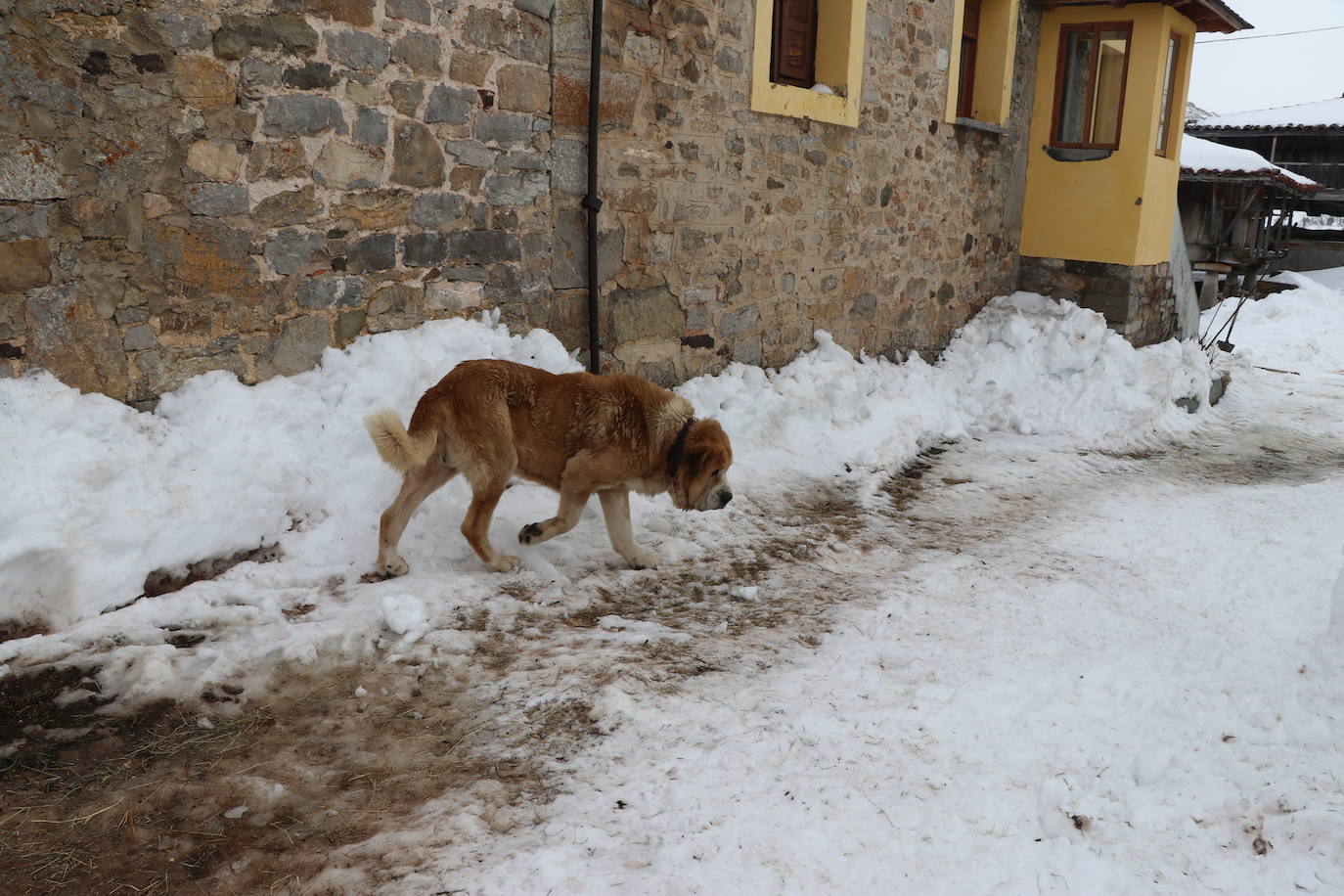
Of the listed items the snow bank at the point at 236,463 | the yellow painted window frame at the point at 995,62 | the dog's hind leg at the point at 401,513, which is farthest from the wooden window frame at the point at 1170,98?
the dog's hind leg at the point at 401,513

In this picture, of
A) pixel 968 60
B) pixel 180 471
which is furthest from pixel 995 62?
pixel 180 471

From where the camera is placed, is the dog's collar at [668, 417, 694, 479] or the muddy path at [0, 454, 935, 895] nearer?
the muddy path at [0, 454, 935, 895]

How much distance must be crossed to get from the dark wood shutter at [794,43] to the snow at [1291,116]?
18653 mm

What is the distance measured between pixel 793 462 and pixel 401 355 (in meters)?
2.92

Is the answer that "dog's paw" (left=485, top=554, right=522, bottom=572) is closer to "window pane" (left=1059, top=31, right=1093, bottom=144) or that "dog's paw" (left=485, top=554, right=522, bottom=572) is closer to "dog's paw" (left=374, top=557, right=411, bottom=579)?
"dog's paw" (left=374, top=557, right=411, bottom=579)

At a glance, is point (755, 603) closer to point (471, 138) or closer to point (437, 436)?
point (437, 436)

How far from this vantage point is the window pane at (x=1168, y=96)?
11.0 m

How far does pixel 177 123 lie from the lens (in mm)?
4324

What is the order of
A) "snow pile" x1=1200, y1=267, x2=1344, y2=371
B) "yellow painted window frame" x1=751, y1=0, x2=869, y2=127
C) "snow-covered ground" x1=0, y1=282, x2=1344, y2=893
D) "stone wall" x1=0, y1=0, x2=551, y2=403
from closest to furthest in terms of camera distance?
"snow-covered ground" x1=0, y1=282, x2=1344, y2=893 → "stone wall" x1=0, y1=0, x2=551, y2=403 → "yellow painted window frame" x1=751, y1=0, x2=869, y2=127 → "snow pile" x1=1200, y1=267, x2=1344, y2=371

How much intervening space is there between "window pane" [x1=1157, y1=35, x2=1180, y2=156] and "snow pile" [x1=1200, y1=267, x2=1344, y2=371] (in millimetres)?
2973

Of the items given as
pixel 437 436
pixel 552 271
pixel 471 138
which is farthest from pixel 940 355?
pixel 437 436

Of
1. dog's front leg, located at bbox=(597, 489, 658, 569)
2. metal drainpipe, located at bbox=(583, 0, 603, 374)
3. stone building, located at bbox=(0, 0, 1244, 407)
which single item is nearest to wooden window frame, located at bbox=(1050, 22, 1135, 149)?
stone building, located at bbox=(0, 0, 1244, 407)

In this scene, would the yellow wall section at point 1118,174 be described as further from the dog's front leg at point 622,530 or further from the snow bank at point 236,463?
the dog's front leg at point 622,530

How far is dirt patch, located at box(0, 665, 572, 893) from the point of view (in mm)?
Result: 2621
